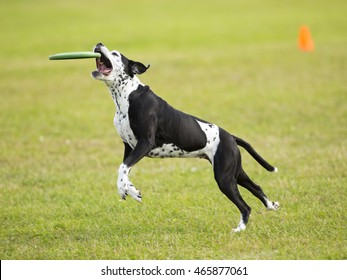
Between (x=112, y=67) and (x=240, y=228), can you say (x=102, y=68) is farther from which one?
(x=240, y=228)

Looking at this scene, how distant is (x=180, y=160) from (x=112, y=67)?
472cm

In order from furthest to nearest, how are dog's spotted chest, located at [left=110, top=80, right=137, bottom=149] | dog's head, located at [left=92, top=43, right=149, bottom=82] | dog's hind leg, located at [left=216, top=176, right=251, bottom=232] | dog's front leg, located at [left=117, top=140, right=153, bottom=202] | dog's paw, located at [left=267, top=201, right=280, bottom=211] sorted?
dog's paw, located at [left=267, top=201, right=280, bottom=211]
dog's hind leg, located at [left=216, top=176, right=251, bottom=232]
dog's spotted chest, located at [left=110, top=80, right=137, bottom=149]
dog's head, located at [left=92, top=43, right=149, bottom=82]
dog's front leg, located at [left=117, top=140, right=153, bottom=202]

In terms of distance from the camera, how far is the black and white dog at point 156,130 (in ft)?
22.4

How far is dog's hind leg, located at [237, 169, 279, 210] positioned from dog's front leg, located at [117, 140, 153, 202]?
120cm

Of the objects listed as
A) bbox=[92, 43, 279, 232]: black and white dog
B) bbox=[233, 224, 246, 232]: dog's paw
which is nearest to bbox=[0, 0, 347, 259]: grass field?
bbox=[233, 224, 246, 232]: dog's paw

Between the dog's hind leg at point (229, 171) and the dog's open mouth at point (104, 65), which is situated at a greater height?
the dog's open mouth at point (104, 65)

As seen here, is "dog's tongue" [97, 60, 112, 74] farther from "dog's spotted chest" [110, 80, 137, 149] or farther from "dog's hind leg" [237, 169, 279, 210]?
"dog's hind leg" [237, 169, 279, 210]

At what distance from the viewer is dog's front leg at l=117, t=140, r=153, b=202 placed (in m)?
6.52

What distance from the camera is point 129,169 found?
6.61m

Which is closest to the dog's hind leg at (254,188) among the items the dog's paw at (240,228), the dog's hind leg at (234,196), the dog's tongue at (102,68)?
the dog's hind leg at (234,196)

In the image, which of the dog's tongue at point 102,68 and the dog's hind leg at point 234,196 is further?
the dog's hind leg at point 234,196

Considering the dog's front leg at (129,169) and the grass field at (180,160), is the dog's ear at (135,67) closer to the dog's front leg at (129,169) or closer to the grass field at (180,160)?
the dog's front leg at (129,169)

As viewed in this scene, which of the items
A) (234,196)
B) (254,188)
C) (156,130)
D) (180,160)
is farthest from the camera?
(180,160)

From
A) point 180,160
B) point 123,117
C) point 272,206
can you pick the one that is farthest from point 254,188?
point 180,160
